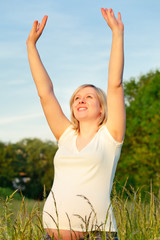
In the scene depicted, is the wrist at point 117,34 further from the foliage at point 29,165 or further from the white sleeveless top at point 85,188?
the foliage at point 29,165

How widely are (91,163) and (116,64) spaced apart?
2.62 feet

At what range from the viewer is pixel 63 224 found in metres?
2.60

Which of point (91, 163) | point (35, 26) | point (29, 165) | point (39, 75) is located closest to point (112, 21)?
point (39, 75)

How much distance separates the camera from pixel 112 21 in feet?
9.31

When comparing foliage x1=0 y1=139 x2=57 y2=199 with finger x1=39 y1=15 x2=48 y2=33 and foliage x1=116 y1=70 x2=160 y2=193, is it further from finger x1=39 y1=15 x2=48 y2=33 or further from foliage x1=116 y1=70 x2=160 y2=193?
finger x1=39 y1=15 x2=48 y2=33

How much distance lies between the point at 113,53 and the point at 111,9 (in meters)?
0.53

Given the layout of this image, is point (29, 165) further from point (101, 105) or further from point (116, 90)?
point (116, 90)

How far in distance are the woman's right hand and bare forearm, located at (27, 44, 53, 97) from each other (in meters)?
0.16

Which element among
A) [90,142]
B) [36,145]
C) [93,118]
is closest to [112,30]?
[93,118]

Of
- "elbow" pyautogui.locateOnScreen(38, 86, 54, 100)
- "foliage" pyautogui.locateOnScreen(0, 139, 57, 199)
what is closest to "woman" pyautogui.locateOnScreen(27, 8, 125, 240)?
"elbow" pyautogui.locateOnScreen(38, 86, 54, 100)

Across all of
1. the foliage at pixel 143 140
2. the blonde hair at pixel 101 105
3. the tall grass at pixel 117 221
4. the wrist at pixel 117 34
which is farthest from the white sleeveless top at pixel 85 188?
→ the foliage at pixel 143 140

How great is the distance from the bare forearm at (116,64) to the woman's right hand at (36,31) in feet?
3.33

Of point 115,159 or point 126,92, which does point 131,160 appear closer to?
point 126,92

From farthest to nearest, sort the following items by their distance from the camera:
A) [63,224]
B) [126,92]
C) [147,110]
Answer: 1. [126,92]
2. [147,110]
3. [63,224]
